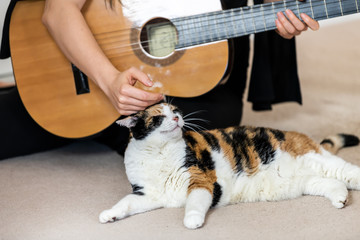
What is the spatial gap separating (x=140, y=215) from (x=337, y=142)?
2.19 ft

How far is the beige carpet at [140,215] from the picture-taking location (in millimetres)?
995

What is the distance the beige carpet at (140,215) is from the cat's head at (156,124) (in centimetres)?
20

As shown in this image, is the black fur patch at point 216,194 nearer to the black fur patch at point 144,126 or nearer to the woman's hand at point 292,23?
the black fur patch at point 144,126

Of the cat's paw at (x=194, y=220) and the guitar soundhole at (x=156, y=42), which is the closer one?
the cat's paw at (x=194, y=220)

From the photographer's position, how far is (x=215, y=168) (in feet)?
3.67

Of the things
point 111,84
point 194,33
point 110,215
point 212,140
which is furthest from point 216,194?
point 194,33

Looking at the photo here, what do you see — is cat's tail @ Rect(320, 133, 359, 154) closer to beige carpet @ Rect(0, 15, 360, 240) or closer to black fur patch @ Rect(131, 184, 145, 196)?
beige carpet @ Rect(0, 15, 360, 240)

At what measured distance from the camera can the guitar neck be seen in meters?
1.21

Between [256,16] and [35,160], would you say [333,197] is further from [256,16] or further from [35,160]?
[35,160]

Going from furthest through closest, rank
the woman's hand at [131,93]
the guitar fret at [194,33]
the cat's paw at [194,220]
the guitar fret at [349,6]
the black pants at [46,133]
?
the black pants at [46,133]
the guitar fret at [194,33]
the guitar fret at [349,6]
the woman's hand at [131,93]
the cat's paw at [194,220]

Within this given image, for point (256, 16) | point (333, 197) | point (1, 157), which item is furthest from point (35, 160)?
point (333, 197)

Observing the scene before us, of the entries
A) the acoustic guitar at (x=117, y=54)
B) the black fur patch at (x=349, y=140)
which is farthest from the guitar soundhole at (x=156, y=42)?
the black fur patch at (x=349, y=140)

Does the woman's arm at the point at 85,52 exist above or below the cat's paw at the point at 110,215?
above

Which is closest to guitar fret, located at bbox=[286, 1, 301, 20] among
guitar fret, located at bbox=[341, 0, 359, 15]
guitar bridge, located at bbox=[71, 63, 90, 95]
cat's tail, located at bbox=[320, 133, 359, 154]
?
guitar fret, located at bbox=[341, 0, 359, 15]
